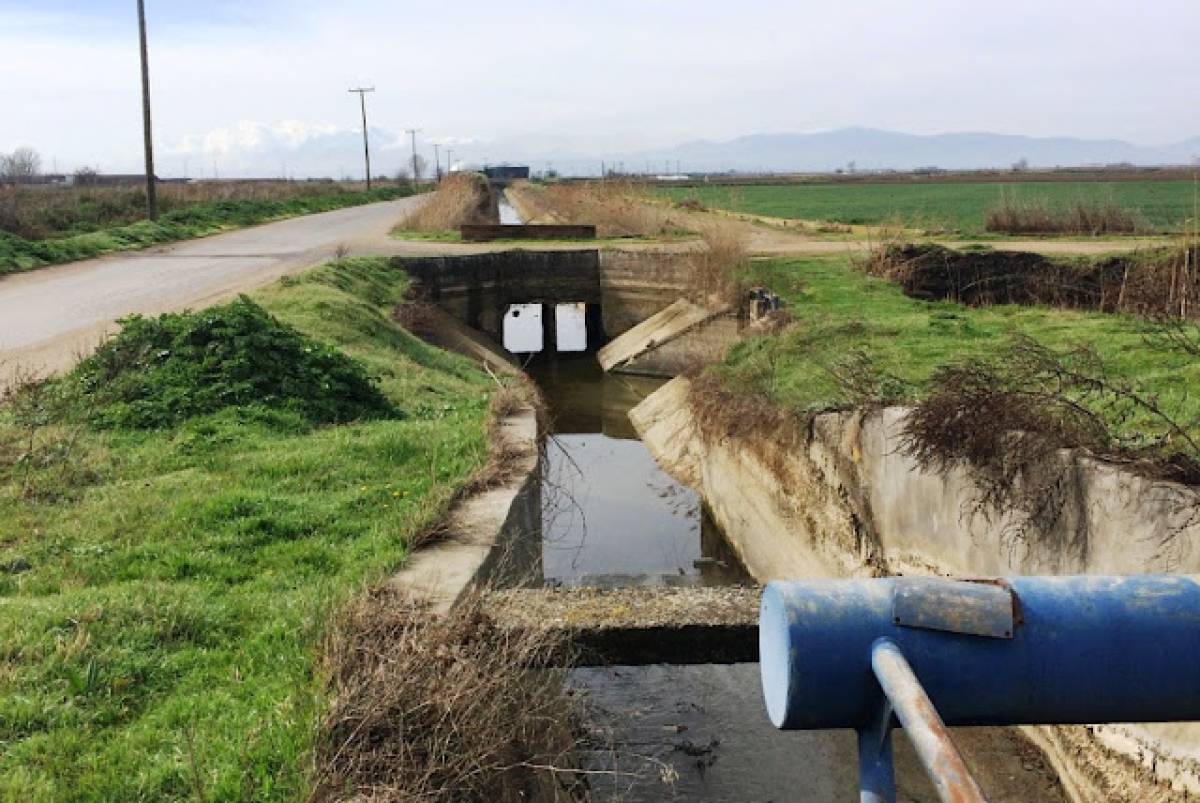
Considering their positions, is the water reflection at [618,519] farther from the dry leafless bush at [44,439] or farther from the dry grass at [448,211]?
the dry grass at [448,211]

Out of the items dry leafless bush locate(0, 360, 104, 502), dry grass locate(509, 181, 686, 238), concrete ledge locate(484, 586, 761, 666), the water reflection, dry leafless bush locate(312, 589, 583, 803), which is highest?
dry grass locate(509, 181, 686, 238)

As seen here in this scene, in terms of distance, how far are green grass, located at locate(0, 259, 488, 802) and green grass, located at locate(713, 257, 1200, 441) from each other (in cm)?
409

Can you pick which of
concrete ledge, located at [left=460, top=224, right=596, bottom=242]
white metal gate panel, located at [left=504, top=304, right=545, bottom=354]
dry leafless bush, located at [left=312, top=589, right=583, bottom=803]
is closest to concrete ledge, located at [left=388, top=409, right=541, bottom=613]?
dry leafless bush, located at [left=312, top=589, right=583, bottom=803]

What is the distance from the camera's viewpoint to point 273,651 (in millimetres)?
5090

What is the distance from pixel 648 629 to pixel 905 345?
7401mm

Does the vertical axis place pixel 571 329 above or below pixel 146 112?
below

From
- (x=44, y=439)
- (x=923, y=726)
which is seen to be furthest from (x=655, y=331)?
(x=923, y=726)

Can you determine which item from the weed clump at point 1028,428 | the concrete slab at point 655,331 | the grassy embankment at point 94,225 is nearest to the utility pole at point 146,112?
the grassy embankment at point 94,225

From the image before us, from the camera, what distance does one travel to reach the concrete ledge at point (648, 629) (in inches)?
237

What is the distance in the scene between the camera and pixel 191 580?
605 cm

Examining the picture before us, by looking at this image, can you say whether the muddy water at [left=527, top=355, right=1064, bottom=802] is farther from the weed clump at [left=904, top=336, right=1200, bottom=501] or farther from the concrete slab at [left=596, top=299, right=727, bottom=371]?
the concrete slab at [left=596, top=299, right=727, bottom=371]

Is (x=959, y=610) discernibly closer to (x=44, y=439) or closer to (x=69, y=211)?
(x=44, y=439)

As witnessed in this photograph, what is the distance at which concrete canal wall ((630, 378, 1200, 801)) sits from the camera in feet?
18.2

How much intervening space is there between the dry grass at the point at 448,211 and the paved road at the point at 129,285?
3.82m
